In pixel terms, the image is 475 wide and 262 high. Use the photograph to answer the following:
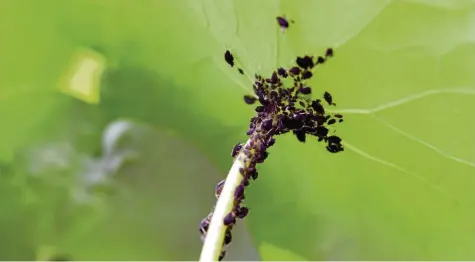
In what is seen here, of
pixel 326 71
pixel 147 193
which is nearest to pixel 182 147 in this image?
pixel 147 193

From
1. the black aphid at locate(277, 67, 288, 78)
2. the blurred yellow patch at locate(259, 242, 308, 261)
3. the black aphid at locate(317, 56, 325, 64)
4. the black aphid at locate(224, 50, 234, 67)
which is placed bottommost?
the blurred yellow patch at locate(259, 242, 308, 261)

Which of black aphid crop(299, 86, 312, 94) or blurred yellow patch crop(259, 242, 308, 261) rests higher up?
black aphid crop(299, 86, 312, 94)

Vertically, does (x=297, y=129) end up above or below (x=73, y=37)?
below

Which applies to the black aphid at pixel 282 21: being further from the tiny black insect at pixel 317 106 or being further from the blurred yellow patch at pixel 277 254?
the blurred yellow patch at pixel 277 254

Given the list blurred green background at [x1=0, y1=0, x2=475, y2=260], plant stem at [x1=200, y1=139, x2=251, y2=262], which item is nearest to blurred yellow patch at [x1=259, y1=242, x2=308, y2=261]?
blurred green background at [x1=0, y1=0, x2=475, y2=260]

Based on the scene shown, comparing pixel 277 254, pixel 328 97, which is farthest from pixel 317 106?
pixel 277 254

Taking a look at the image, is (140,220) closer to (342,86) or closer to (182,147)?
(182,147)

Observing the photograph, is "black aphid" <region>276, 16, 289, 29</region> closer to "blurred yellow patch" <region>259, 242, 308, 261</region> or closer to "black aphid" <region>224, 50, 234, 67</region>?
"black aphid" <region>224, 50, 234, 67</region>
